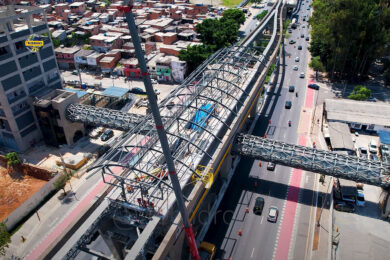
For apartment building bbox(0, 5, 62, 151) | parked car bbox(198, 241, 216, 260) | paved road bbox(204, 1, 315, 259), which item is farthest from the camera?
apartment building bbox(0, 5, 62, 151)

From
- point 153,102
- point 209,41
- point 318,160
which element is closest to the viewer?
point 153,102

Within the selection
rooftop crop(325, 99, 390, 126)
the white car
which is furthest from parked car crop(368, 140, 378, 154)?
the white car

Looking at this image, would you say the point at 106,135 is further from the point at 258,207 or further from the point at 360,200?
the point at 360,200

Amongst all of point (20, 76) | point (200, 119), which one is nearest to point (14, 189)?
point (20, 76)

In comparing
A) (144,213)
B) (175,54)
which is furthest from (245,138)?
(175,54)

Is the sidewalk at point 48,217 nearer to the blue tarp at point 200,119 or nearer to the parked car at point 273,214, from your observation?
the blue tarp at point 200,119

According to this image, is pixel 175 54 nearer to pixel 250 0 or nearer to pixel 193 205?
pixel 193 205

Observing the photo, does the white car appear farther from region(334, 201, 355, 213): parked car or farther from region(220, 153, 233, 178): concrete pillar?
region(220, 153, 233, 178): concrete pillar
